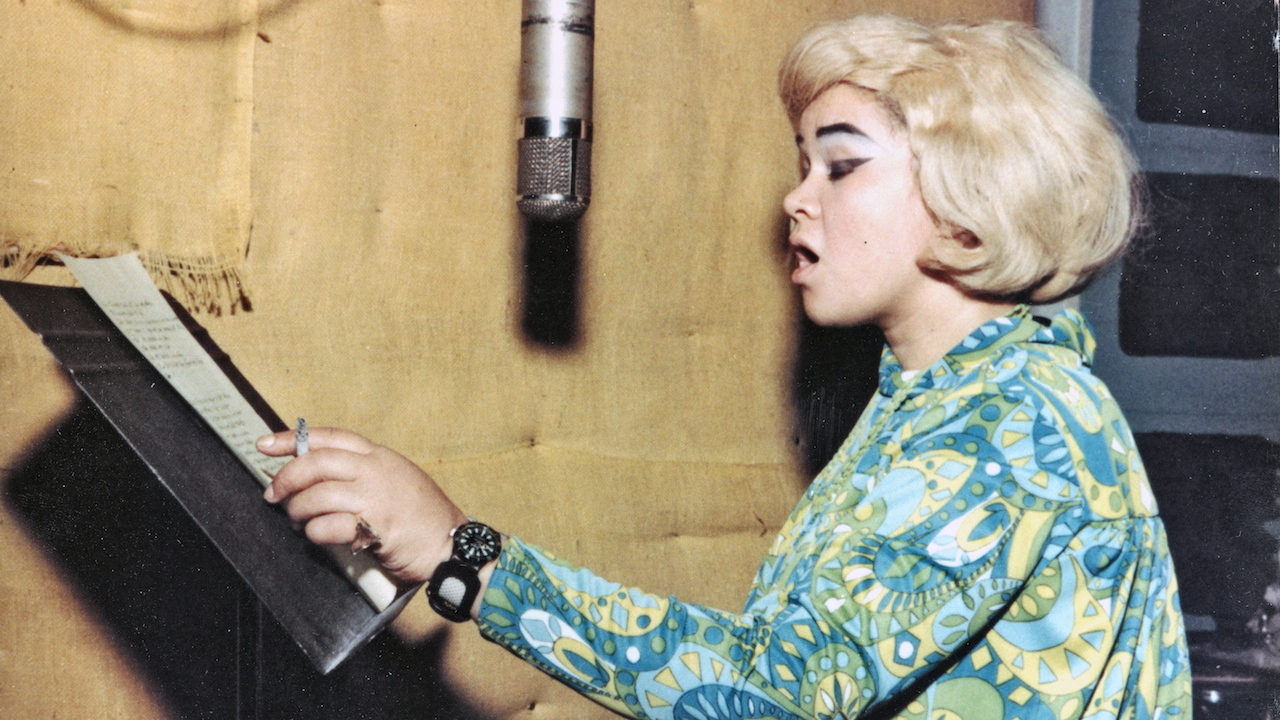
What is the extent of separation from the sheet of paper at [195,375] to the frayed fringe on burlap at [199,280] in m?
0.27

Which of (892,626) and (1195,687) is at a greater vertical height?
(892,626)

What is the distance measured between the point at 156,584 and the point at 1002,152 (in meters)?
0.94

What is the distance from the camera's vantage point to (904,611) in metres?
0.69

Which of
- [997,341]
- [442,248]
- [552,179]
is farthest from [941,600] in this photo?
[442,248]

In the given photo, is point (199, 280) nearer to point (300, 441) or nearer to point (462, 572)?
point (300, 441)

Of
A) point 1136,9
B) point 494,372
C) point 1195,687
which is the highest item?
point 1136,9

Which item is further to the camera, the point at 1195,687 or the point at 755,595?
the point at 1195,687

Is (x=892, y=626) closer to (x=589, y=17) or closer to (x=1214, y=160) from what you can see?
(x=589, y=17)

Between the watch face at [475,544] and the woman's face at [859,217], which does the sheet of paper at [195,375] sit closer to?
the watch face at [475,544]

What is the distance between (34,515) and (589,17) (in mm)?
753

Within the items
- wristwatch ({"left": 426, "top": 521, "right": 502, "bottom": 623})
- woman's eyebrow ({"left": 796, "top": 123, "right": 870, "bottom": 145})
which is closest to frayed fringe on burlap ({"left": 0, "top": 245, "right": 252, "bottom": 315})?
wristwatch ({"left": 426, "top": 521, "right": 502, "bottom": 623})

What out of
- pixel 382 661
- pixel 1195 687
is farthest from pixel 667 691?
pixel 1195 687

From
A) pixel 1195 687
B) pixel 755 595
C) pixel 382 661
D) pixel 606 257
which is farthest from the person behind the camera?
pixel 1195 687

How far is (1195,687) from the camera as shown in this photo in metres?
1.66
